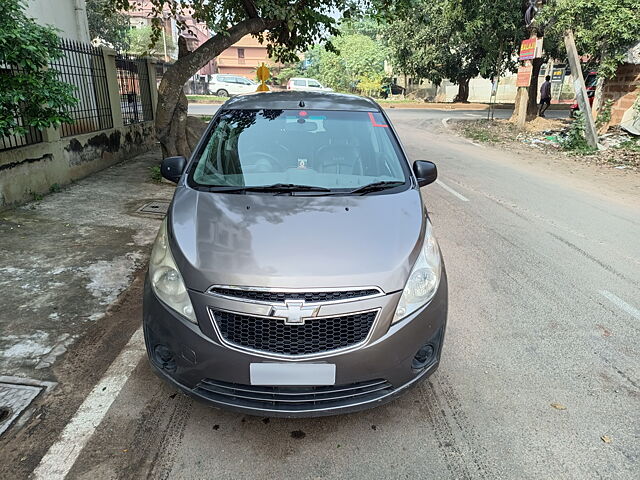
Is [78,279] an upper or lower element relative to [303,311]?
lower

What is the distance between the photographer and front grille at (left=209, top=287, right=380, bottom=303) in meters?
2.31

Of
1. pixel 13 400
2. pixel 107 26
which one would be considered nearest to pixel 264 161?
pixel 13 400

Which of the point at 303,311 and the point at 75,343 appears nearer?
the point at 303,311

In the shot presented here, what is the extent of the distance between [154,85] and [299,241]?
37.3 ft

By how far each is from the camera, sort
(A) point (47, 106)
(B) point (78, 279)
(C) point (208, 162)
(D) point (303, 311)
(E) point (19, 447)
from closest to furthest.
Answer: (D) point (303, 311) → (E) point (19, 447) → (C) point (208, 162) → (B) point (78, 279) → (A) point (47, 106)

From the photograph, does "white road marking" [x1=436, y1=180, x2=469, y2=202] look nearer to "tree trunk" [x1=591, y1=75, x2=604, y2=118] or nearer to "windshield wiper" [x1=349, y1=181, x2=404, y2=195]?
"windshield wiper" [x1=349, y1=181, x2=404, y2=195]

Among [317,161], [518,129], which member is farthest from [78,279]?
[518,129]

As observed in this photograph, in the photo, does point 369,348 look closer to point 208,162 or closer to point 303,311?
point 303,311

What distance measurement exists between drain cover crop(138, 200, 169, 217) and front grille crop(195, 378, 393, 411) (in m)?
4.65

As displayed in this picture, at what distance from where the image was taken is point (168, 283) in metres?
2.53

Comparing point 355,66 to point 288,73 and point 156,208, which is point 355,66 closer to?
point 288,73

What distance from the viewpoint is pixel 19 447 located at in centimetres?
248

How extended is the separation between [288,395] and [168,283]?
2.83 feet

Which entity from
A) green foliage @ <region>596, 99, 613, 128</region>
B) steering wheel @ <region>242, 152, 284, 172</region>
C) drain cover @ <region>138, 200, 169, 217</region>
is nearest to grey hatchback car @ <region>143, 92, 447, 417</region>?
steering wheel @ <region>242, 152, 284, 172</region>
